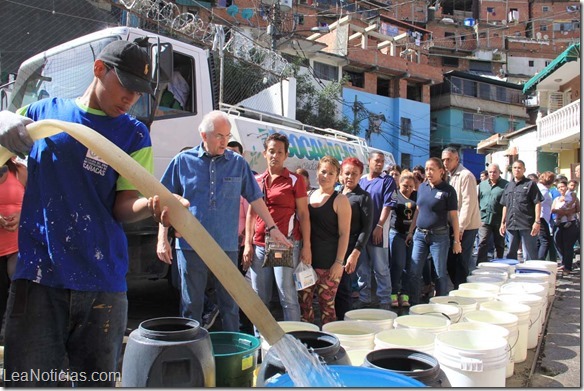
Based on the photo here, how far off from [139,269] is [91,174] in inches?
99.6

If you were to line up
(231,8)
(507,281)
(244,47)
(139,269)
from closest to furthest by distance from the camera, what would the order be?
(139,269) → (507,281) → (244,47) → (231,8)

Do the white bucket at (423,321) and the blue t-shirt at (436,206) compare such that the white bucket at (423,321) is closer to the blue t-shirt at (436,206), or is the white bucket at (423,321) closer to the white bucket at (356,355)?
the white bucket at (356,355)

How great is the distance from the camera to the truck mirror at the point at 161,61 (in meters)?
3.60

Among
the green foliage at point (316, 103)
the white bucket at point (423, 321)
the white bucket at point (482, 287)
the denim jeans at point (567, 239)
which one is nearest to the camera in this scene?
the white bucket at point (423, 321)

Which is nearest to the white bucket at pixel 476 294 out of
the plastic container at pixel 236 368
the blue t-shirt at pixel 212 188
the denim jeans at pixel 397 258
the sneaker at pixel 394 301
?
the sneaker at pixel 394 301

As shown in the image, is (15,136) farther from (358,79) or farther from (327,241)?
(358,79)

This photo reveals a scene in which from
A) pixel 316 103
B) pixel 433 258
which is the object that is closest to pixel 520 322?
pixel 433 258

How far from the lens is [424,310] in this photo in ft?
11.5

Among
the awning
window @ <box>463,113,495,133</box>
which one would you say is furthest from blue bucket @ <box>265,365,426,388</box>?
window @ <box>463,113,495,133</box>

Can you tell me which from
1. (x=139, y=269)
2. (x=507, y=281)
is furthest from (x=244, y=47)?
(x=507, y=281)

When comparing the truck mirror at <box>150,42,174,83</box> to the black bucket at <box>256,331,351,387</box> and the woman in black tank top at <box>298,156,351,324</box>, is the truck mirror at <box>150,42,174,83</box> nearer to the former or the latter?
the woman in black tank top at <box>298,156,351,324</box>

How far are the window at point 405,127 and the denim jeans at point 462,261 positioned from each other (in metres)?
26.2

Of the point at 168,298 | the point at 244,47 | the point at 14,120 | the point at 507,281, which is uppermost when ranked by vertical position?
the point at 244,47

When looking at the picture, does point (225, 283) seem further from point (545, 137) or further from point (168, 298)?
point (545, 137)
